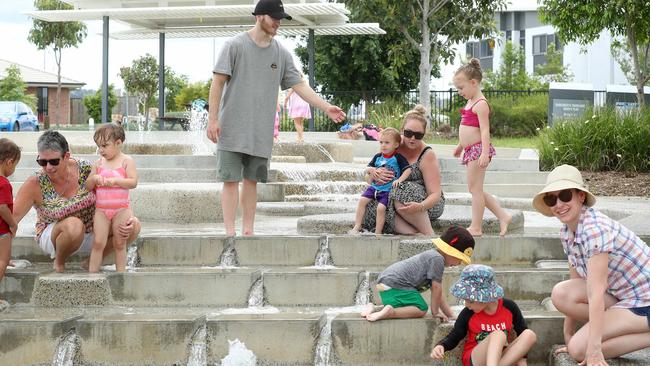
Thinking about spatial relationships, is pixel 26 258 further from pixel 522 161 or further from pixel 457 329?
pixel 522 161

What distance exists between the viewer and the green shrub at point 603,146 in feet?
50.9

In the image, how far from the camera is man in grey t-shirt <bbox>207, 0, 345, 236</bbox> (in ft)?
25.0

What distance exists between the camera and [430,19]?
1092 inches

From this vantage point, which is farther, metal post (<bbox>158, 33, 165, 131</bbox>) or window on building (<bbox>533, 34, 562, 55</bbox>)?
window on building (<bbox>533, 34, 562, 55</bbox>)

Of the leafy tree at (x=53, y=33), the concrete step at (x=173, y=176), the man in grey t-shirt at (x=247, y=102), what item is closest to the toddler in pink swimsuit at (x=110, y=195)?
the man in grey t-shirt at (x=247, y=102)

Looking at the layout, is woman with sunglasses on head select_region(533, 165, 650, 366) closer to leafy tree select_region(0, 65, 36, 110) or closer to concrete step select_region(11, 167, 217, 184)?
concrete step select_region(11, 167, 217, 184)

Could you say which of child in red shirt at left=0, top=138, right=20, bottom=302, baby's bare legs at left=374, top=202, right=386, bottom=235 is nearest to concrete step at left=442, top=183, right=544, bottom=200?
baby's bare legs at left=374, top=202, right=386, bottom=235

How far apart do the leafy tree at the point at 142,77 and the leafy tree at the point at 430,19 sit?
25233mm

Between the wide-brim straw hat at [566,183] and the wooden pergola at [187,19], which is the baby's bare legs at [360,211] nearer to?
the wide-brim straw hat at [566,183]

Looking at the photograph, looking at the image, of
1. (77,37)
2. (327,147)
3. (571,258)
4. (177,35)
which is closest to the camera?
(571,258)

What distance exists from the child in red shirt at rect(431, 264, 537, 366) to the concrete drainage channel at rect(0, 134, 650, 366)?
0.19 meters

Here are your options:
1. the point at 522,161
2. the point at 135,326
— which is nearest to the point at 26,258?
the point at 135,326

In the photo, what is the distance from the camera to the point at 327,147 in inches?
668

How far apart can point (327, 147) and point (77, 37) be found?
117 ft
